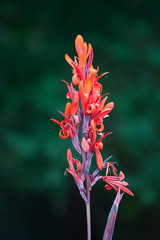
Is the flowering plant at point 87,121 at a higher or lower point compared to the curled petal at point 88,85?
lower

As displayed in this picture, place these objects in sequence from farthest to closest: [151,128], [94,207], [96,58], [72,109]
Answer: [94,207], [96,58], [151,128], [72,109]

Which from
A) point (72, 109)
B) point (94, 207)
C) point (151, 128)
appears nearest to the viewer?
point (72, 109)

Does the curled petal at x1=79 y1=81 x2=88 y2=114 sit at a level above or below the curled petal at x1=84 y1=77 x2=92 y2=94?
below

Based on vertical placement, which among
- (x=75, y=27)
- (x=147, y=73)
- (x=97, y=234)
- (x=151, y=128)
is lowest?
(x=97, y=234)

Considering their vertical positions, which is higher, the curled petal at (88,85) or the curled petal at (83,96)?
the curled petal at (88,85)

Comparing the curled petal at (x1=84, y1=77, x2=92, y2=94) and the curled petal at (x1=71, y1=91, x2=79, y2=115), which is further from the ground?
the curled petal at (x1=84, y1=77, x2=92, y2=94)

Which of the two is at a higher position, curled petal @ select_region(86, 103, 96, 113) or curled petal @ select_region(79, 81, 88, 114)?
curled petal @ select_region(79, 81, 88, 114)

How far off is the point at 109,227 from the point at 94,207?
261cm

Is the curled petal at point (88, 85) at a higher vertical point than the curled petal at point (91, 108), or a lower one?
higher

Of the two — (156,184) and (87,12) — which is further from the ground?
(87,12)

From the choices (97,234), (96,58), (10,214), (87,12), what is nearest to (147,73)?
(96,58)

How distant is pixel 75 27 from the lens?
2920 millimetres

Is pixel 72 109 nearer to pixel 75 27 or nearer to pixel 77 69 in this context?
pixel 77 69

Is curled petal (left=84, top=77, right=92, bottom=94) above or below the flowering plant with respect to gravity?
above
